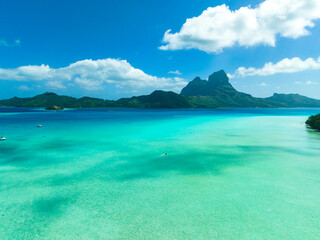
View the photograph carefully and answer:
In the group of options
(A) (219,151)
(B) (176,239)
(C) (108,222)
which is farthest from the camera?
(A) (219,151)

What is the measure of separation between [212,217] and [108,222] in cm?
752

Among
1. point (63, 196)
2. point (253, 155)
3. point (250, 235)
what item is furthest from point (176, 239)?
point (253, 155)

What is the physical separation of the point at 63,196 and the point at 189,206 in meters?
11.3

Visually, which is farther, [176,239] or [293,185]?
[293,185]

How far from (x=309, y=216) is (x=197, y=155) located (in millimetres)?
18063

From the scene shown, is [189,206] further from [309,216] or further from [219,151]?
[219,151]

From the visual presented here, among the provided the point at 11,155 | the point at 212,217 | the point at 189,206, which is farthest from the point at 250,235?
the point at 11,155

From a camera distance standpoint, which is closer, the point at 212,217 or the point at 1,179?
the point at 212,217

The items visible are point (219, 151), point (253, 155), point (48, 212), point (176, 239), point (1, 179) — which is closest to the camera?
point (176, 239)

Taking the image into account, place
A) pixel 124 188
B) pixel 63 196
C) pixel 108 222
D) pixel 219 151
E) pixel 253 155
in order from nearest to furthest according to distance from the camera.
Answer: pixel 108 222, pixel 63 196, pixel 124 188, pixel 253 155, pixel 219 151

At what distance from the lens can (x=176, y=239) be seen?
37.9 ft

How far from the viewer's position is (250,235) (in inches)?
471

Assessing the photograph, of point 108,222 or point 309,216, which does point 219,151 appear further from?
point 108,222

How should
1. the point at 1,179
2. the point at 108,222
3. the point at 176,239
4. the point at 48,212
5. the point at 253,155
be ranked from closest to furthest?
1. the point at 176,239
2. the point at 108,222
3. the point at 48,212
4. the point at 1,179
5. the point at 253,155
